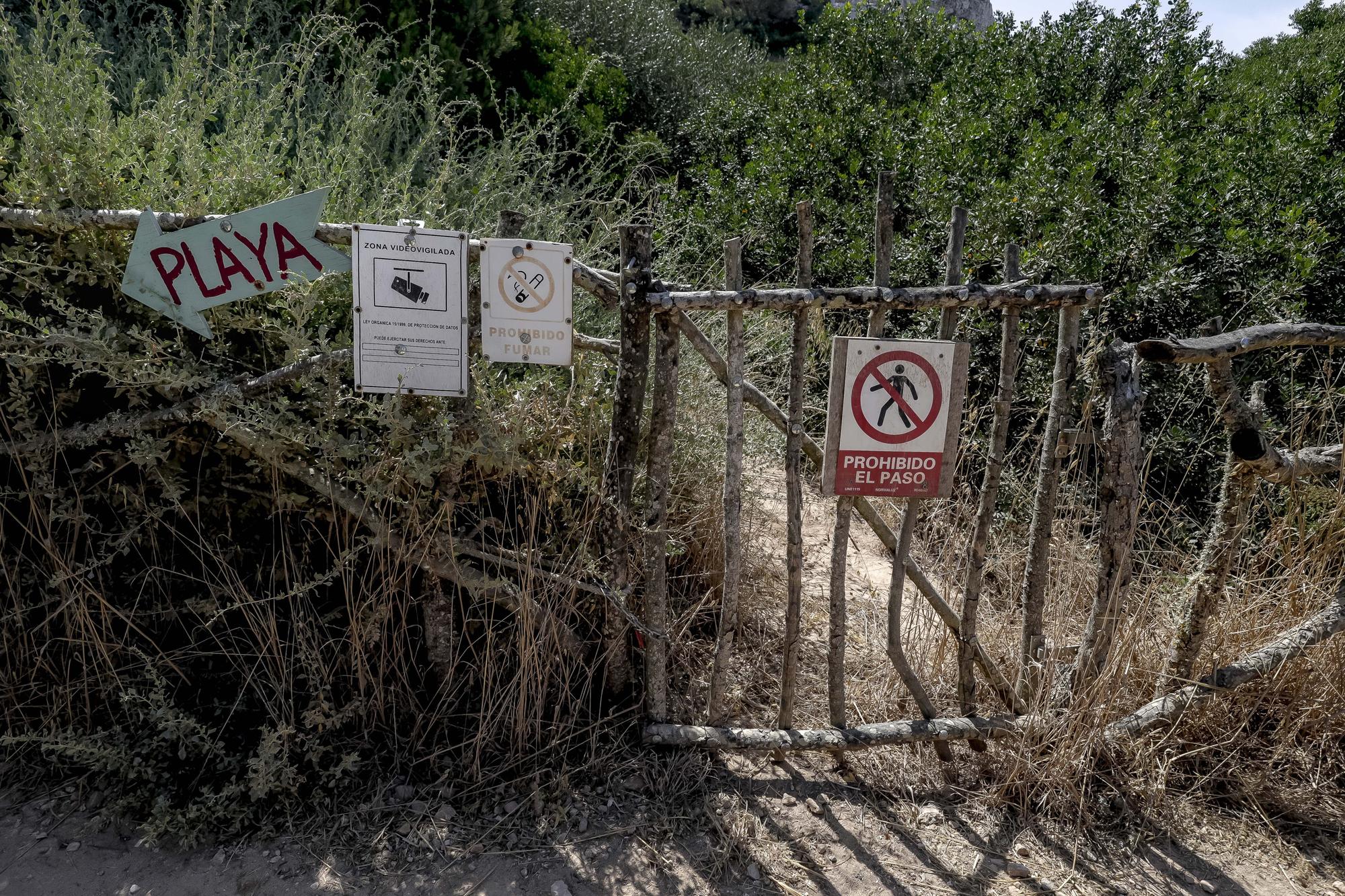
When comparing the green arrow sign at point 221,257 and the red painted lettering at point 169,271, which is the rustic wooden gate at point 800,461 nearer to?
the green arrow sign at point 221,257

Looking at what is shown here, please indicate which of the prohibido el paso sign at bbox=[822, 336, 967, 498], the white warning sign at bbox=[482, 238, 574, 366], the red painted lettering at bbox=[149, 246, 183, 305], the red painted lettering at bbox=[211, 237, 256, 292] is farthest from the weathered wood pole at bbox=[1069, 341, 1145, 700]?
the red painted lettering at bbox=[149, 246, 183, 305]

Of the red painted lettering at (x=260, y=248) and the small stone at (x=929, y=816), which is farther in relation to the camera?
the small stone at (x=929, y=816)

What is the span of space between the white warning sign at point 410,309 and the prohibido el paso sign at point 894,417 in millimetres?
1026

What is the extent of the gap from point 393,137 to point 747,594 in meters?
3.41

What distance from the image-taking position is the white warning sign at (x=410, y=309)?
2.26 m

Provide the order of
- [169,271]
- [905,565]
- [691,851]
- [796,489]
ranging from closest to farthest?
[169,271]
[691,851]
[796,489]
[905,565]

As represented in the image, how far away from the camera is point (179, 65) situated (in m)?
2.93

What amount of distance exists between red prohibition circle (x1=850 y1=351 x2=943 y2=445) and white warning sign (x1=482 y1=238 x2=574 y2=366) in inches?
31.6

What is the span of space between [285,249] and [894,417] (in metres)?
1.71

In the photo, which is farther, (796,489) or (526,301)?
(796,489)

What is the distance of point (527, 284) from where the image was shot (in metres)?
2.32

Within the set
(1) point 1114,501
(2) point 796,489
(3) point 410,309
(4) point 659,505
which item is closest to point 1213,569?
(1) point 1114,501

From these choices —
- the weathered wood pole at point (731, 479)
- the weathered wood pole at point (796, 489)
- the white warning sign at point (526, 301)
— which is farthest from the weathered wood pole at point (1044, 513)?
the white warning sign at point (526, 301)

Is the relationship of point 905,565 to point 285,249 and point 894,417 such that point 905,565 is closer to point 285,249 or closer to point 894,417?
point 894,417
